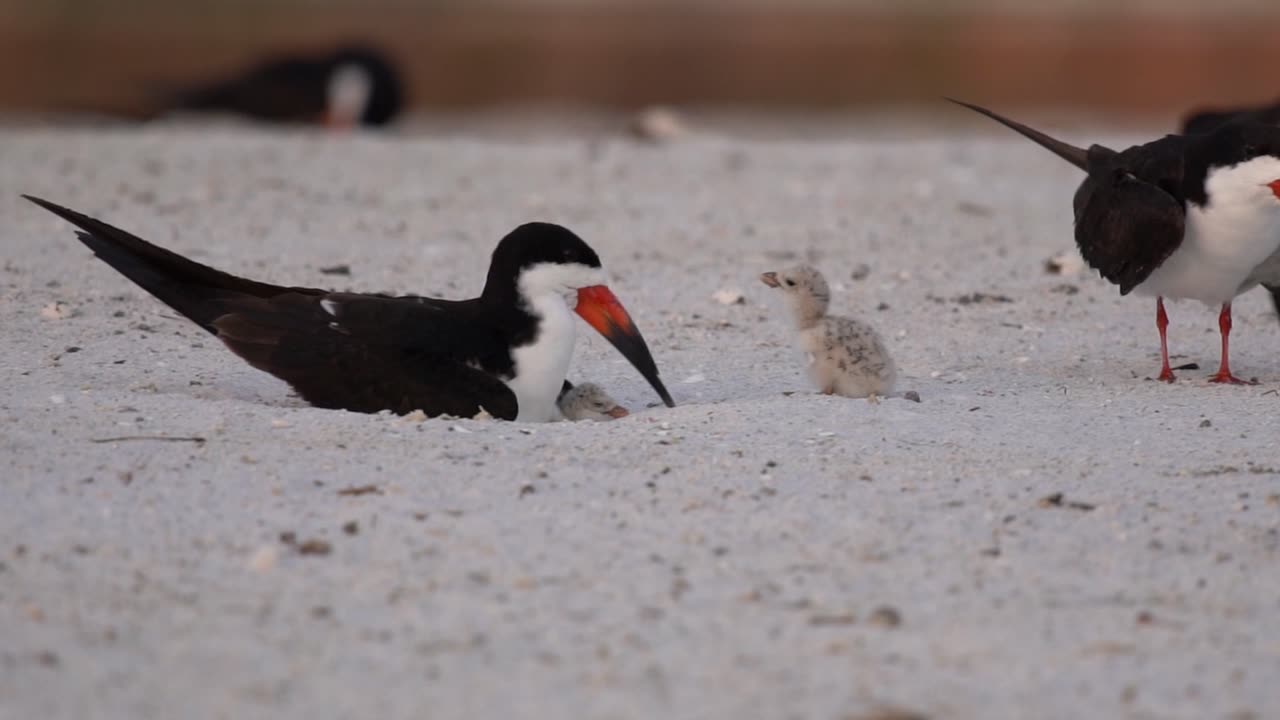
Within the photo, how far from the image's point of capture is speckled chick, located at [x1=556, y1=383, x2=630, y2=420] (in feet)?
20.0

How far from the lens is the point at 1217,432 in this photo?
5711 mm

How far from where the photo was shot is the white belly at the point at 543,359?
5.85m

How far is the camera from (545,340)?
5859 mm

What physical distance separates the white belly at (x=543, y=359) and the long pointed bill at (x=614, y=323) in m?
0.18

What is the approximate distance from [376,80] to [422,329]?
1123 cm

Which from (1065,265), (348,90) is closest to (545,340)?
(1065,265)

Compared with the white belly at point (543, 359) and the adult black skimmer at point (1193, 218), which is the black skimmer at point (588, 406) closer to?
the white belly at point (543, 359)

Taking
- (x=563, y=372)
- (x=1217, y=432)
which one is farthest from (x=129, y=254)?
(x=1217, y=432)

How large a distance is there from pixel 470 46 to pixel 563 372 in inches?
985

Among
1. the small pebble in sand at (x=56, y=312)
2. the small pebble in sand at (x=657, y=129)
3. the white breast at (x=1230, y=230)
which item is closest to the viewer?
the white breast at (x=1230, y=230)

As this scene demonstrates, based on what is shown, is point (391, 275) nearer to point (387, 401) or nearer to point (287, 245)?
point (287, 245)

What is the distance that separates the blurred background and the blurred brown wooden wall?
0.24 ft

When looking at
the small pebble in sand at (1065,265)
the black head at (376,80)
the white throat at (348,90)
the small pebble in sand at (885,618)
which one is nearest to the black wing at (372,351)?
the small pebble in sand at (885,618)

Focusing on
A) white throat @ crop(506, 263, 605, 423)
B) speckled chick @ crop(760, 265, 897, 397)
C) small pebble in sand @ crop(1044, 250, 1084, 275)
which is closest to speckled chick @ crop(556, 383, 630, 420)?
white throat @ crop(506, 263, 605, 423)
